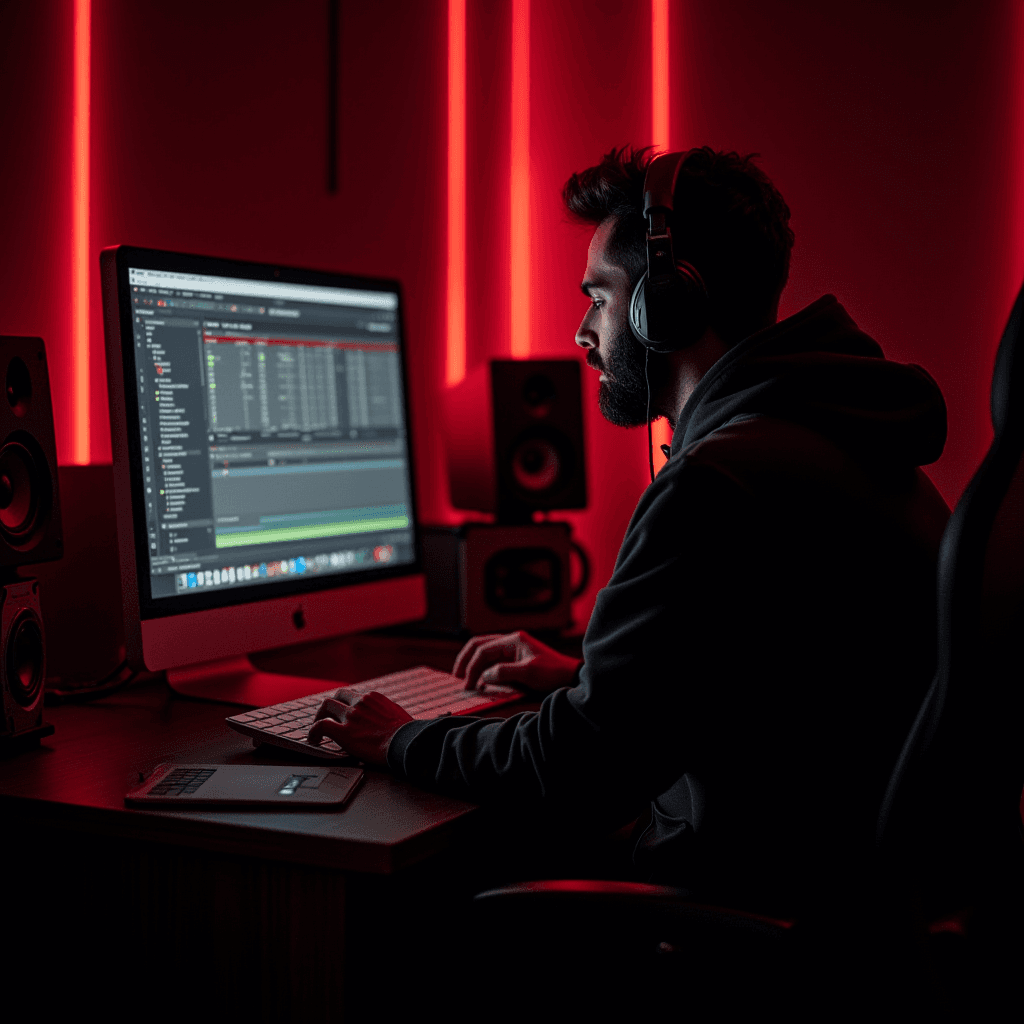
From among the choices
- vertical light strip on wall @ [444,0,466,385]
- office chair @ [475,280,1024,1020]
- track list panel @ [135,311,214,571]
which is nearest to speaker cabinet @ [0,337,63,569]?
track list panel @ [135,311,214,571]

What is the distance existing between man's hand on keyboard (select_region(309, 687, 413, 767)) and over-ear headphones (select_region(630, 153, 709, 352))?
0.51 m

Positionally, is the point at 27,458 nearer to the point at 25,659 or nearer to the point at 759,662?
the point at 25,659

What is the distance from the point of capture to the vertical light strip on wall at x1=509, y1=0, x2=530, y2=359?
7.16 feet

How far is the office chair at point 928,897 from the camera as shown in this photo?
686mm

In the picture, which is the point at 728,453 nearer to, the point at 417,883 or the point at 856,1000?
the point at 856,1000

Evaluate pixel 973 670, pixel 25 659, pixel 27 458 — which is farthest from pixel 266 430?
pixel 973 670

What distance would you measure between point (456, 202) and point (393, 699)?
55.5 inches

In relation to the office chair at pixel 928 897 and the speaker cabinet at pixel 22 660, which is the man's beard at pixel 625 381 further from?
the speaker cabinet at pixel 22 660

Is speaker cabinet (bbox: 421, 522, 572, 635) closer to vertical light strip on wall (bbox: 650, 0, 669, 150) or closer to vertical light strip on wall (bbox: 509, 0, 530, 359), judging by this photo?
vertical light strip on wall (bbox: 509, 0, 530, 359)

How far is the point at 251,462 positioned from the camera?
1312 mm

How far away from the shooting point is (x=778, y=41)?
1.93m

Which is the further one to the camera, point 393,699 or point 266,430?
point 266,430

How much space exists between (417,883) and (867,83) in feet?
5.39

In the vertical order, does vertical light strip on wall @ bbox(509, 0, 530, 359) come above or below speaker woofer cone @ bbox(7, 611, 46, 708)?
above
